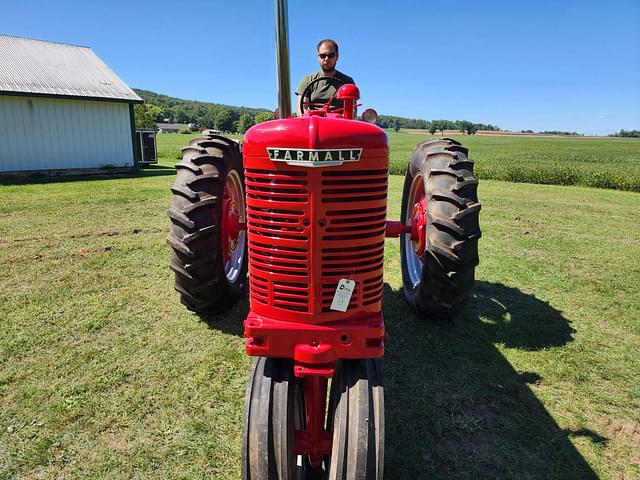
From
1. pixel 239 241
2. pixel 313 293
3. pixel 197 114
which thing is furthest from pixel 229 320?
pixel 197 114

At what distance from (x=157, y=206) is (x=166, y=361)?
745cm

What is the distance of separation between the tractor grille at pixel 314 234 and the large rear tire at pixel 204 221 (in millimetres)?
1113

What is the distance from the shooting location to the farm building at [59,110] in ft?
51.0

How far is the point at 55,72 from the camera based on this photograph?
1761 centimetres

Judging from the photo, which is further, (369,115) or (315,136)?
(369,115)

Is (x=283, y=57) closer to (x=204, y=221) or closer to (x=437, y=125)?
(x=204, y=221)

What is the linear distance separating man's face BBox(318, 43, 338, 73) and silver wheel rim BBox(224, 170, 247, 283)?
3.96 ft

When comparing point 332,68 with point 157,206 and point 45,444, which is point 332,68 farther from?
point 157,206

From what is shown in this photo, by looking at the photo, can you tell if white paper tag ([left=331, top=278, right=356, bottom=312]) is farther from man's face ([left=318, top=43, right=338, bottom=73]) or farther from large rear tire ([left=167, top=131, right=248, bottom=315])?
man's face ([left=318, top=43, right=338, bottom=73])

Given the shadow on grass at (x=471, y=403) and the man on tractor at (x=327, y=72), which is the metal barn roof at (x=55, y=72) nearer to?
the man on tractor at (x=327, y=72)

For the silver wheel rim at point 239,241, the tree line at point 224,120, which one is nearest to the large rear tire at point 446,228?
the silver wheel rim at point 239,241

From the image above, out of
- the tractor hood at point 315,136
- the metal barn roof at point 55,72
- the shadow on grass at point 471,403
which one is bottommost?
the shadow on grass at point 471,403

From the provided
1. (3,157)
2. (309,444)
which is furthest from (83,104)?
(309,444)

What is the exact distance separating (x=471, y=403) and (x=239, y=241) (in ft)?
8.52
